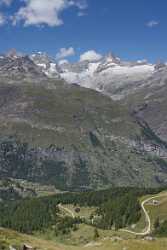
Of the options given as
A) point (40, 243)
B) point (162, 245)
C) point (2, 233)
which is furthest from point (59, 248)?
point (162, 245)

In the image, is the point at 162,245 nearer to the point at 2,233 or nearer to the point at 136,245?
the point at 136,245

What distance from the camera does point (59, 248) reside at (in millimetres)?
83500

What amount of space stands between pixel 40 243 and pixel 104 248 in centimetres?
1216

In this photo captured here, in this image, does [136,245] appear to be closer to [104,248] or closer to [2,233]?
[104,248]

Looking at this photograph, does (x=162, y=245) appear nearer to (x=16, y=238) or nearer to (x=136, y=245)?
(x=136, y=245)

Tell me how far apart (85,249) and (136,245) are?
346 inches

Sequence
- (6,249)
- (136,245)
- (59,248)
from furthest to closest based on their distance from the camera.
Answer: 1. (136,245)
2. (59,248)
3. (6,249)

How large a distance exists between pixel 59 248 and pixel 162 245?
62.0 feet

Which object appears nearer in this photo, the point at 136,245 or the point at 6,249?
the point at 6,249

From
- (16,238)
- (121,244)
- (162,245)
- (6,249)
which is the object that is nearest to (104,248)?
(121,244)

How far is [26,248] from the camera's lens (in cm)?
7631

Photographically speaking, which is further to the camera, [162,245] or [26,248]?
[162,245]

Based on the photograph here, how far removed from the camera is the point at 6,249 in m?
75.4

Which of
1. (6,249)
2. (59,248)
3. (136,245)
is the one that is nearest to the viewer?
(6,249)
